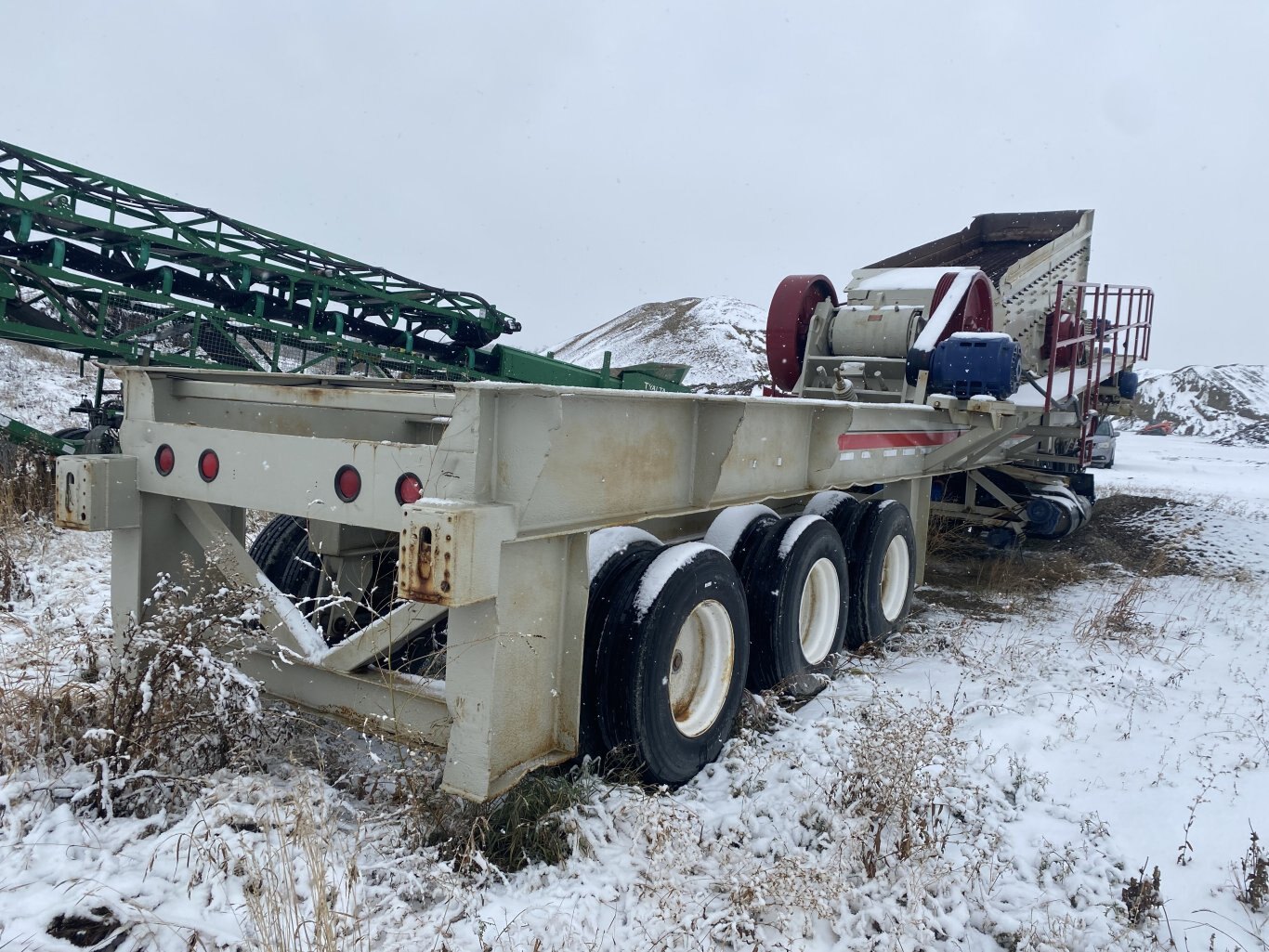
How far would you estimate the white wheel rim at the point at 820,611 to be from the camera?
4559 millimetres

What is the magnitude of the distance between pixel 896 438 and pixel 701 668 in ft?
8.37

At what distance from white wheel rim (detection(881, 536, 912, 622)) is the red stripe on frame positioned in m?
0.67

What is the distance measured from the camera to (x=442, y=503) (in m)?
2.36

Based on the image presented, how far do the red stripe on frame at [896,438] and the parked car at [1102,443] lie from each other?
9.72 ft

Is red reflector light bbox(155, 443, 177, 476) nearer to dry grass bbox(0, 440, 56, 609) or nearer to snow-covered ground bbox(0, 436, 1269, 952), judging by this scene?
snow-covered ground bbox(0, 436, 1269, 952)

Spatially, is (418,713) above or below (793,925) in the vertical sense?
above

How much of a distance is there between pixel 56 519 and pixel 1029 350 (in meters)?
7.94

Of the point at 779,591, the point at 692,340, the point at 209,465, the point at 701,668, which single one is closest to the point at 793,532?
the point at 779,591

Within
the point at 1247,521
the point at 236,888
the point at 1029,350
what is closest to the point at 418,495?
the point at 236,888

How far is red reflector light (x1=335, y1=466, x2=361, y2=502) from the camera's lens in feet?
9.02

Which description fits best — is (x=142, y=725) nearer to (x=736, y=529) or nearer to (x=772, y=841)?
(x=772, y=841)

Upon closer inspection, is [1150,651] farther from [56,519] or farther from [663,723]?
[56,519]

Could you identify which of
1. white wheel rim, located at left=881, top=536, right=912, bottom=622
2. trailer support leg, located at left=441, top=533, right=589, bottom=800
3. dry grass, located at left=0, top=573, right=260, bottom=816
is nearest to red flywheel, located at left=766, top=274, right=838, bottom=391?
white wheel rim, located at left=881, top=536, right=912, bottom=622

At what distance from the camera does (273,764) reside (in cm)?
303
